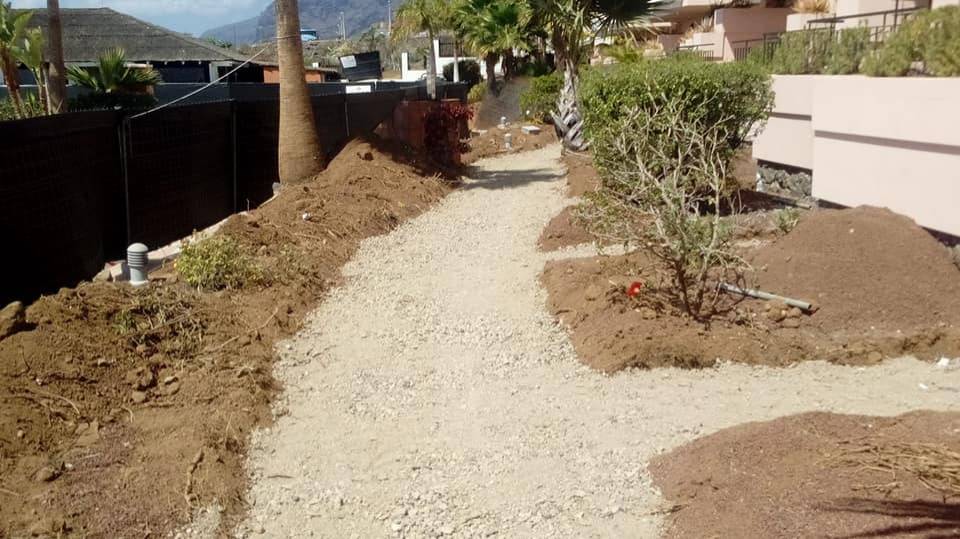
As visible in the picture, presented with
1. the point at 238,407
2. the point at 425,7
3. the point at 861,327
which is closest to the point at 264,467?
the point at 238,407

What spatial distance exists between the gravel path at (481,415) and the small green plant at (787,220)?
235cm

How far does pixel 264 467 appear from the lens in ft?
18.0

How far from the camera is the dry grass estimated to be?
13.9 ft

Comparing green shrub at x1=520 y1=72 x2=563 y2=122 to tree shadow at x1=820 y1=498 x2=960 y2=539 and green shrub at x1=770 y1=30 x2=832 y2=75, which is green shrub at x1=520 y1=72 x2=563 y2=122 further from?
tree shadow at x1=820 y1=498 x2=960 y2=539

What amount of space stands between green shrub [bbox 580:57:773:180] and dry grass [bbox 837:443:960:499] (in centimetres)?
616

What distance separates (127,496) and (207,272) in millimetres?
3667

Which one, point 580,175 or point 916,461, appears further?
point 580,175

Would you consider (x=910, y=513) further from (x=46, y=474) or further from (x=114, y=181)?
(x=114, y=181)

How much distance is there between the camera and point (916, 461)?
4434mm

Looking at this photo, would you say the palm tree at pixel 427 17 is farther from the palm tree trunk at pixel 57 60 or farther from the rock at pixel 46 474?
the rock at pixel 46 474

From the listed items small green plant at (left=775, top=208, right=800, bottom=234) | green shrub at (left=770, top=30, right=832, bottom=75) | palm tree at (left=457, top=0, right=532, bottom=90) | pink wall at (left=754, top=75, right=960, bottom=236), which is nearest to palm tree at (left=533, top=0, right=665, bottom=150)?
green shrub at (left=770, top=30, right=832, bottom=75)

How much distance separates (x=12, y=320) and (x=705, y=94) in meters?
7.43

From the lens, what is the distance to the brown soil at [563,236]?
10781mm

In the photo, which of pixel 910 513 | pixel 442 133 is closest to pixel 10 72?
pixel 442 133
